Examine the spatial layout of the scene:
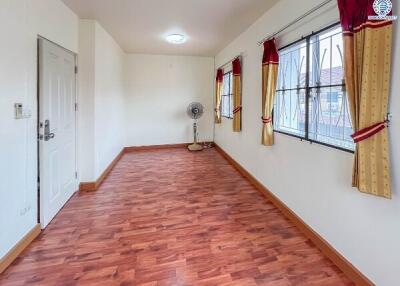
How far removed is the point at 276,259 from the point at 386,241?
781 mm

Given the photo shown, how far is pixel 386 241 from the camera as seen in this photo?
1.53 m

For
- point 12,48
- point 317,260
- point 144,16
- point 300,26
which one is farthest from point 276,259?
point 144,16

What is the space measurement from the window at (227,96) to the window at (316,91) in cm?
240

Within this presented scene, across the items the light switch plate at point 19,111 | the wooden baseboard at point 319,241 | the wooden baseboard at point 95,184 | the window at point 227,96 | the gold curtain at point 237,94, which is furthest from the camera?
the window at point 227,96

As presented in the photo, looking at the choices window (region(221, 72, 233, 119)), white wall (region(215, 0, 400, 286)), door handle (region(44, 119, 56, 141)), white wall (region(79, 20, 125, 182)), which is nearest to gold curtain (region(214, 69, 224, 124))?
window (region(221, 72, 233, 119))

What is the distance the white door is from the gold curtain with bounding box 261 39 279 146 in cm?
238

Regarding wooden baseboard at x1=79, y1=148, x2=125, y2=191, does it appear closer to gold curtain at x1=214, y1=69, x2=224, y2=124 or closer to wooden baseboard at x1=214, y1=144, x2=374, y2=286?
wooden baseboard at x1=214, y1=144, x2=374, y2=286

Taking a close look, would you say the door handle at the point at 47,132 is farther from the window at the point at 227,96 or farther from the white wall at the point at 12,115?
the window at the point at 227,96

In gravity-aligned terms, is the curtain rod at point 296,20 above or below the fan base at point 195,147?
above

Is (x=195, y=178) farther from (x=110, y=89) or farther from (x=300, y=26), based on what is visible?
(x=300, y=26)

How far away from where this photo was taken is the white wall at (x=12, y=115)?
1855mm

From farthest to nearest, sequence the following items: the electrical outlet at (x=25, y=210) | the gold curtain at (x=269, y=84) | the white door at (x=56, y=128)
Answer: the gold curtain at (x=269, y=84)
the white door at (x=56, y=128)
the electrical outlet at (x=25, y=210)

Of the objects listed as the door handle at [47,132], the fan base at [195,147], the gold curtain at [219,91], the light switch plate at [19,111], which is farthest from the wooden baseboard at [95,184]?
the gold curtain at [219,91]

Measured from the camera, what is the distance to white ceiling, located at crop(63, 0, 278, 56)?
2963 mm
